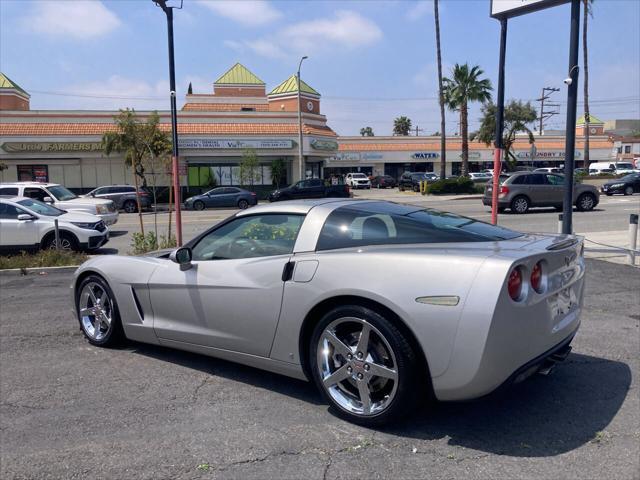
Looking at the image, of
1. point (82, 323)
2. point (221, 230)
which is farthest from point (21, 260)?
point (221, 230)

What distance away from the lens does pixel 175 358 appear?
4973 mm

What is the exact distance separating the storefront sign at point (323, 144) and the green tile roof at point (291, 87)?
5.02 meters

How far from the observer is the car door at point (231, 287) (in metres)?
3.96

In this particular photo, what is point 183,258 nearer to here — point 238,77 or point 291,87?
point 291,87

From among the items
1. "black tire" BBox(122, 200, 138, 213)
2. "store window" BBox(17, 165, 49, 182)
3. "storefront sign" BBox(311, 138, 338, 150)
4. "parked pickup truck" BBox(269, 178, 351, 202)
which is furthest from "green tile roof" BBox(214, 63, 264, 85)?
"black tire" BBox(122, 200, 138, 213)

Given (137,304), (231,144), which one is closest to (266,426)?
(137,304)

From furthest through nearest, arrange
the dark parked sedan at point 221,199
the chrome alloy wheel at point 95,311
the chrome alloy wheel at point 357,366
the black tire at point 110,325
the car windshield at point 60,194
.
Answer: the dark parked sedan at point 221,199 < the car windshield at point 60,194 < the chrome alloy wheel at point 95,311 < the black tire at point 110,325 < the chrome alloy wheel at point 357,366

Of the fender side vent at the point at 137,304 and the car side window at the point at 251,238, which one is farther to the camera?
the fender side vent at the point at 137,304

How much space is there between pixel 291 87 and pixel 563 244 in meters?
44.8

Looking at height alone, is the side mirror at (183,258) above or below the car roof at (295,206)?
below

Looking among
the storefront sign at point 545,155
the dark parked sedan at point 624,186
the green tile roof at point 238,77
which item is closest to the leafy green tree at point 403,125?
the storefront sign at point 545,155

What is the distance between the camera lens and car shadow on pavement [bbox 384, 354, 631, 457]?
10.9 ft

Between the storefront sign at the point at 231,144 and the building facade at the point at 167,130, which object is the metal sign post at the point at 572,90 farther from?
the storefront sign at the point at 231,144

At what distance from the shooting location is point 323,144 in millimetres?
42938
